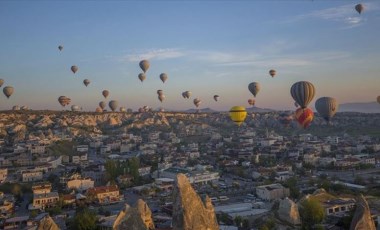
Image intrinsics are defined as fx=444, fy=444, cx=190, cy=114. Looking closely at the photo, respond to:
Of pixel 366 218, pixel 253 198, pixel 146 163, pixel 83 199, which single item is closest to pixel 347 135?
pixel 146 163

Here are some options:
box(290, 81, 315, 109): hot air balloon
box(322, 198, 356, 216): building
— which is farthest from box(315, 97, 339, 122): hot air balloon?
Result: box(322, 198, 356, 216): building

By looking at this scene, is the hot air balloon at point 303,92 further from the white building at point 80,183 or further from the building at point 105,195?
the white building at point 80,183

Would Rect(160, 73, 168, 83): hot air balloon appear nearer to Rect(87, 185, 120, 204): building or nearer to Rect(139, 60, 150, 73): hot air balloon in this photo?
Rect(139, 60, 150, 73): hot air balloon

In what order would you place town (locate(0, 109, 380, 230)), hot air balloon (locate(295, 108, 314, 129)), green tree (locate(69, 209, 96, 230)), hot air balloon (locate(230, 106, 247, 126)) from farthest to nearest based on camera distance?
hot air balloon (locate(230, 106, 247, 126))
hot air balloon (locate(295, 108, 314, 129))
town (locate(0, 109, 380, 230))
green tree (locate(69, 209, 96, 230))

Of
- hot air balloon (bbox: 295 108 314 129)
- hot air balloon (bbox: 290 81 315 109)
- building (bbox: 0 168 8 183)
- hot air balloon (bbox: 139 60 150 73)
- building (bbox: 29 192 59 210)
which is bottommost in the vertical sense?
building (bbox: 29 192 59 210)

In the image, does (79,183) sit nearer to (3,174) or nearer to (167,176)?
(167,176)

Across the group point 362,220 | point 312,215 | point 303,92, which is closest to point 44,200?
point 312,215

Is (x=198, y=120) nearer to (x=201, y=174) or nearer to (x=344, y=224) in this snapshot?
(x=201, y=174)

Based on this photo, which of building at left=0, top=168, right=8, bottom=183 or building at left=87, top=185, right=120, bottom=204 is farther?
building at left=0, top=168, right=8, bottom=183
